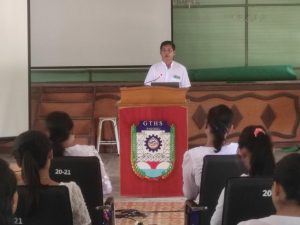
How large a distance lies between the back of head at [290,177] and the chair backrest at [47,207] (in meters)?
0.89

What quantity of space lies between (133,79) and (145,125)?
375cm

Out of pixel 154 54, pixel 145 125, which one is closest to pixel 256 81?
pixel 154 54

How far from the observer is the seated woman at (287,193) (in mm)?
1702

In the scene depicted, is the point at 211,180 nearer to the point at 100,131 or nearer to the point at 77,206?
the point at 77,206

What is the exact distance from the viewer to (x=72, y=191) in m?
2.49

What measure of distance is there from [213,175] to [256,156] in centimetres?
50

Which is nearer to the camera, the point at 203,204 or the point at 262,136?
the point at 262,136

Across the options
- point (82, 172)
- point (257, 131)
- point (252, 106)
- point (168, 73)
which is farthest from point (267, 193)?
point (252, 106)

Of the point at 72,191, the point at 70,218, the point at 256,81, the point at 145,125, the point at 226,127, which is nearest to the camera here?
the point at 70,218

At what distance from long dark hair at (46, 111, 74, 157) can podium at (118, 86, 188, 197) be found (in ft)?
5.66

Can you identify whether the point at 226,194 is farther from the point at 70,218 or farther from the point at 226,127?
the point at 226,127

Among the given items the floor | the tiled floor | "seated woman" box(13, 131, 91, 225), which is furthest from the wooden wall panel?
"seated woman" box(13, 131, 91, 225)

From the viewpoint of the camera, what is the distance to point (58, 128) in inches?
131

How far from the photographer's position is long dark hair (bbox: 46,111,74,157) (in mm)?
3322
